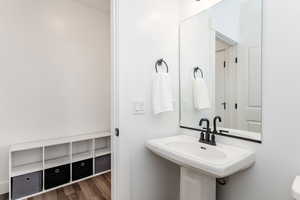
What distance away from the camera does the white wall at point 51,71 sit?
193 cm

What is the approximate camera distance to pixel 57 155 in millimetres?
2250

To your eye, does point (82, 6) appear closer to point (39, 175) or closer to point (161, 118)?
point (161, 118)

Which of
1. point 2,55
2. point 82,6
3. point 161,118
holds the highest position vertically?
point 82,6

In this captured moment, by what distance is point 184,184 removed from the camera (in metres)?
1.27

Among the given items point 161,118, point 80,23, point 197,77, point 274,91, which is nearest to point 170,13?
point 197,77

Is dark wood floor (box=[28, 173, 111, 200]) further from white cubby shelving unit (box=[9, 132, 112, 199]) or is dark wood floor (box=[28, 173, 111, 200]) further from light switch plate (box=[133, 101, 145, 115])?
light switch plate (box=[133, 101, 145, 115])

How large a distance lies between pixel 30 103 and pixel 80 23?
1359 millimetres

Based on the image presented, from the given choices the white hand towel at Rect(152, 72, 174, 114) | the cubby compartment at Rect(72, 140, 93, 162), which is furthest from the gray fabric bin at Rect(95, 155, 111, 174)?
the white hand towel at Rect(152, 72, 174, 114)

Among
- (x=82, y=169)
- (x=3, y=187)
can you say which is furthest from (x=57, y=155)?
(x=3, y=187)

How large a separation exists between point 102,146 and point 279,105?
2435 millimetres

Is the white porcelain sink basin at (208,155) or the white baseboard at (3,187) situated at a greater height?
the white porcelain sink basin at (208,155)

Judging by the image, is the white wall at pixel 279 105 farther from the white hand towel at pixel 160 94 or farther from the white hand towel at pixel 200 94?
the white hand towel at pixel 160 94

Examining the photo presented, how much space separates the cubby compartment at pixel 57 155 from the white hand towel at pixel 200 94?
1.83m

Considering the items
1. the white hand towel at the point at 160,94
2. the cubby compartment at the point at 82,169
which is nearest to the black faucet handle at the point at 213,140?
the white hand towel at the point at 160,94
